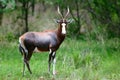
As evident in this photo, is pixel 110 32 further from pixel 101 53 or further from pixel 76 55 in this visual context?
pixel 76 55

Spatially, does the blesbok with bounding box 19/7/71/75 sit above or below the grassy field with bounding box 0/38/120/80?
above

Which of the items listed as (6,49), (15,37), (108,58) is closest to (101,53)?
(108,58)

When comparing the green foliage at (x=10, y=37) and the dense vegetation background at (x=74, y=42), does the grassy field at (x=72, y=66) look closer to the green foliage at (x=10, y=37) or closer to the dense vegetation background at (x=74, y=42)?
the dense vegetation background at (x=74, y=42)

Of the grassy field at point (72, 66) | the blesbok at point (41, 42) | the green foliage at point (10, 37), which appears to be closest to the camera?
the grassy field at point (72, 66)

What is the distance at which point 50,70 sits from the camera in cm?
1405

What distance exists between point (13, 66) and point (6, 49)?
5.21 meters

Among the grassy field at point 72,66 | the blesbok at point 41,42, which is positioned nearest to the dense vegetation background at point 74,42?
the grassy field at point 72,66

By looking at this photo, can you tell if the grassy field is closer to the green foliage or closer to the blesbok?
the blesbok

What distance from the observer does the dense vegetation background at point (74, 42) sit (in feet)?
43.3

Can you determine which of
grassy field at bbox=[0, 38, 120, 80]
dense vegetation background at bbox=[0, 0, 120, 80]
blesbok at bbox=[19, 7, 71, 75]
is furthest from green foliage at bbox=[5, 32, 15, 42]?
blesbok at bbox=[19, 7, 71, 75]

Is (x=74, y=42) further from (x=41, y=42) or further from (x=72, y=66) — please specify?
(x=41, y=42)

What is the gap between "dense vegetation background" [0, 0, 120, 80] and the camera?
13188mm

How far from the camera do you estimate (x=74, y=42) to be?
2306 cm

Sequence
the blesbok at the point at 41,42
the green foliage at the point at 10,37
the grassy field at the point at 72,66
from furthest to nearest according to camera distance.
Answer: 1. the green foliage at the point at 10,37
2. the blesbok at the point at 41,42
3. the grassy field at the point at 72,66
